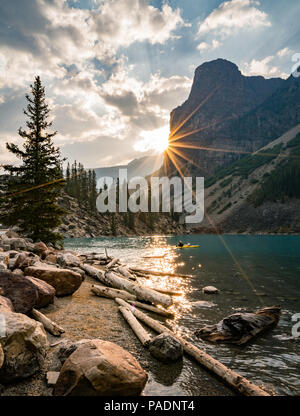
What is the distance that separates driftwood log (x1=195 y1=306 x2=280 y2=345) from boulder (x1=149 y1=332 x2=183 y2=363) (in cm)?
202

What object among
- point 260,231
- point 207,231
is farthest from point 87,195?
point 260,231

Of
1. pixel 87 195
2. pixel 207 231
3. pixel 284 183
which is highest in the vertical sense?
pixel 284 183

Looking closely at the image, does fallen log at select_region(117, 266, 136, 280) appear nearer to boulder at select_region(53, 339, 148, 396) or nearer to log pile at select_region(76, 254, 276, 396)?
log pile at select_region(76, 254, 276, 396)

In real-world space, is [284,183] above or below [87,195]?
above

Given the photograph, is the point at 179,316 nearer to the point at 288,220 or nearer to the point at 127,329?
the point at 127,329

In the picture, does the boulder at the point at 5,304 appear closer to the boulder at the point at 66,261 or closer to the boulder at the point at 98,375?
the boulder at the point at 98,375

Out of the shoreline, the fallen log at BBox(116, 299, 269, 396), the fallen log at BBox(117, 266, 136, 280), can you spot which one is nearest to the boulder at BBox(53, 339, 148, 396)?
the shoreline

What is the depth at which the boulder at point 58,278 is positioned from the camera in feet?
30.7

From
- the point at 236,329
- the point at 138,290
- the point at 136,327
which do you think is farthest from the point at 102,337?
the point at 138,290

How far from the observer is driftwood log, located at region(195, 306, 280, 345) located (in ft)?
24.6

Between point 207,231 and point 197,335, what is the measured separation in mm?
146891

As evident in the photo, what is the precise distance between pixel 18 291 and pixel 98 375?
403cm

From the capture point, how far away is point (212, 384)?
16.5ft
